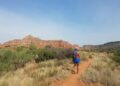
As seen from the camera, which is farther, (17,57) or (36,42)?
(36,42)

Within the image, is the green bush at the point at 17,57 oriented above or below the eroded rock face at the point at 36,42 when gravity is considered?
below

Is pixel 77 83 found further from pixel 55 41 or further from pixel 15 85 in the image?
pixel 55 41

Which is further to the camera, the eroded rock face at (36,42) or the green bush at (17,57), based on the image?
the eroded rock face at (36,42)

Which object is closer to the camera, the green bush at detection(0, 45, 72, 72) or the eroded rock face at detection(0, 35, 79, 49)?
the green bush at detection(0, 45, 72, 72)

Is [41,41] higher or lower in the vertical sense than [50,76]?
higher

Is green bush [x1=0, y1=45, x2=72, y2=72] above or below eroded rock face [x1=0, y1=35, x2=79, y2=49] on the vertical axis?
below

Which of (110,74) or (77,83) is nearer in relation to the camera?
(77,83)

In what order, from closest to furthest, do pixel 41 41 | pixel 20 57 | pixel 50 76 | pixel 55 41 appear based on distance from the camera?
pixel 50 76 → pixel 20 57 → pixel 41 41 → pixel 55 41

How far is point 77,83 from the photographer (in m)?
15.2

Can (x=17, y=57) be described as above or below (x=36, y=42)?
below

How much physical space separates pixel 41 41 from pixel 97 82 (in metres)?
85.2

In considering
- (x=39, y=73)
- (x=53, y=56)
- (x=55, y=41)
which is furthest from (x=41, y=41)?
(x=39, y=73)

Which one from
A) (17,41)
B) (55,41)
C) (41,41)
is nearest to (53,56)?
(17,41)

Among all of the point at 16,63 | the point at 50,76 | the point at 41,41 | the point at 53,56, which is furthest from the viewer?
the point at 41,41
